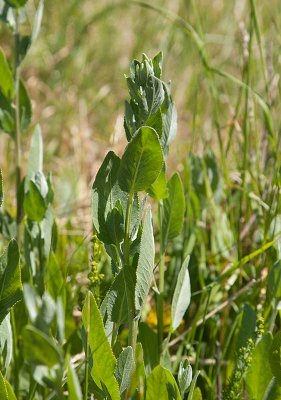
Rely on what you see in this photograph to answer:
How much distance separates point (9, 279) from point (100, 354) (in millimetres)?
181

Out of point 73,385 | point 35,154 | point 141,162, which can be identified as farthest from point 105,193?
point 35,154

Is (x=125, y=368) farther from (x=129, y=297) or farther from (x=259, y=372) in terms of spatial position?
(x=259, y=372)

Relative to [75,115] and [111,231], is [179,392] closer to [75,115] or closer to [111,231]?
[111,231]

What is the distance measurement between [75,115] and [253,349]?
6.72 feet

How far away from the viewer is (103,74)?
11.8 ft

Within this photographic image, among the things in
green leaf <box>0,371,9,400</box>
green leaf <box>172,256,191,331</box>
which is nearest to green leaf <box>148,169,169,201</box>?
green leaf <box>172,256,191,331</box>

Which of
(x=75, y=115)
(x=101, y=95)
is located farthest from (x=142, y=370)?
(x=101, y=95)

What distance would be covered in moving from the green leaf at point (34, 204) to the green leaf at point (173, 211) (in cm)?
27

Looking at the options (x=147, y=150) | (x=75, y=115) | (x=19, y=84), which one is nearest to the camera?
(x=147, y=150)

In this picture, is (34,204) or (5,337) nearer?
(5,337)

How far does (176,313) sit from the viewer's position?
121cm

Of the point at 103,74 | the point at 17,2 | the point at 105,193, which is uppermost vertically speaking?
the point at 103,74

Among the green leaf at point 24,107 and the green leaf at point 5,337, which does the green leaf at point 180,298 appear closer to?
the green leaf at point 5,337

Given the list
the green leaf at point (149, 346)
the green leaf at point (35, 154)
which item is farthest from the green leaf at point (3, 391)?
the green leaf at point (35, 154)
